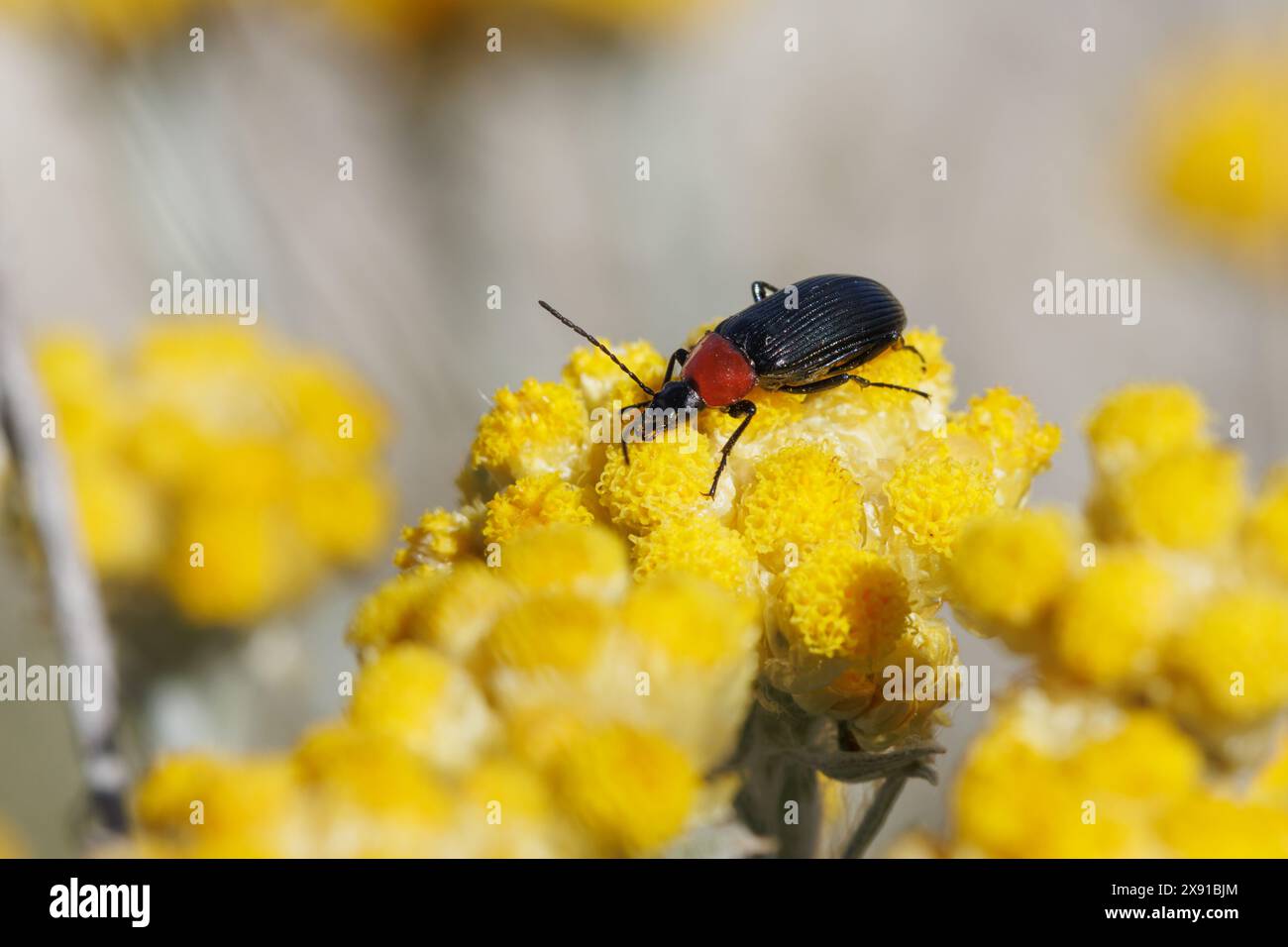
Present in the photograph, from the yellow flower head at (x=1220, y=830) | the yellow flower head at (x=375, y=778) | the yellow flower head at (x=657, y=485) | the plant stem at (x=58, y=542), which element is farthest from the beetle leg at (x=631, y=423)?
the yellow flower head at (x=1220, y=830)

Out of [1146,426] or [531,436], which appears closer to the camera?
[1146,426]

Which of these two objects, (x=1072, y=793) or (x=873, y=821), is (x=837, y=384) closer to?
(x=873, y=821)

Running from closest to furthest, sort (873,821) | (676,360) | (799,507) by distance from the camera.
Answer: (799,507), (873,821), (676,360)

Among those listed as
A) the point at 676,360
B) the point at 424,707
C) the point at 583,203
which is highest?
the point at 583,203

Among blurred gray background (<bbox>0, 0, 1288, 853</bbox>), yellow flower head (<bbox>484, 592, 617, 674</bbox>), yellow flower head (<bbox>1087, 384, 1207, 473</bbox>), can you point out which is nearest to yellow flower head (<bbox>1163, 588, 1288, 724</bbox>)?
yellow flower head (<bbox>1087, 384, 1207, 473</bbox>)

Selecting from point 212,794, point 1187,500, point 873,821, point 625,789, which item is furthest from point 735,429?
point 212,794

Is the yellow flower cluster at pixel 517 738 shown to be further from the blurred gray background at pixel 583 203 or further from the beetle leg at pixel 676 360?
the blurred gray background at pixel 583 203
